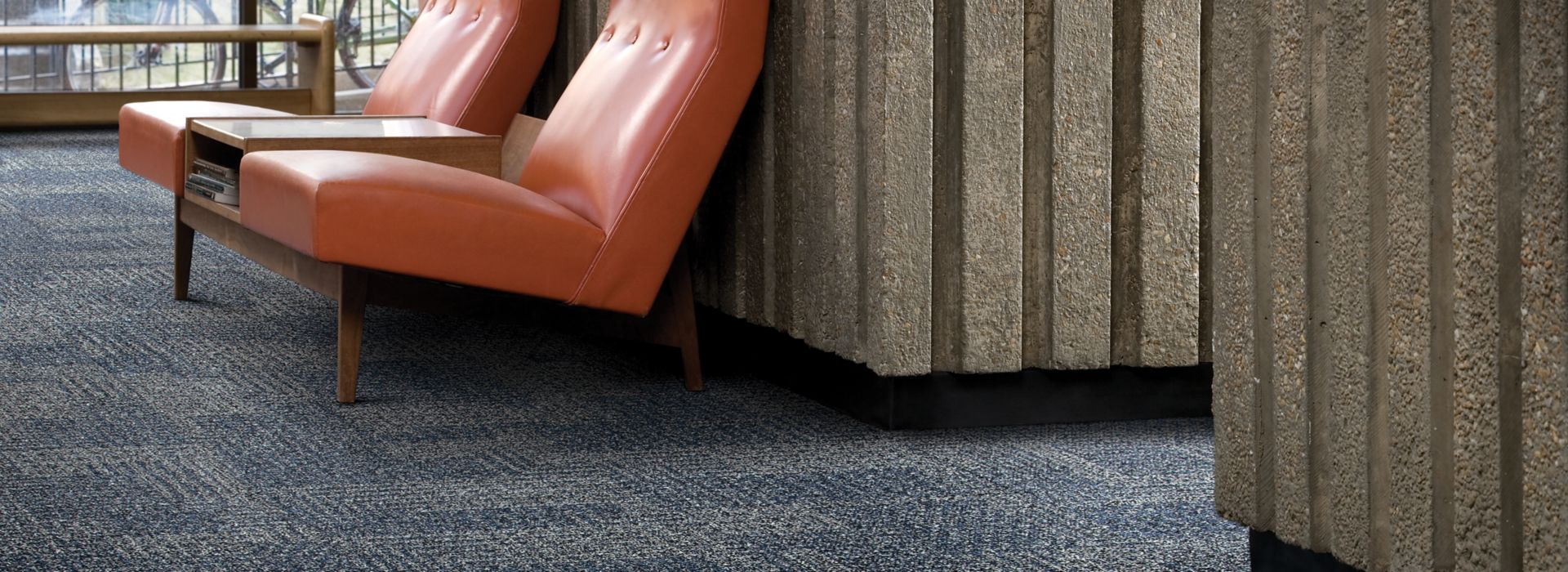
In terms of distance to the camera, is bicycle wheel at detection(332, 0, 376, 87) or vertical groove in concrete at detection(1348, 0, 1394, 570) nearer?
vertical groove in concrete at detection(1348, 0, 1394, 570)

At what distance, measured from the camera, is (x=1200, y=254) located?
2.93m

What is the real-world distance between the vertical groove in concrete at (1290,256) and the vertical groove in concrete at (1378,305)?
0.09m

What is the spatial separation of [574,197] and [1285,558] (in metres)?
1.54

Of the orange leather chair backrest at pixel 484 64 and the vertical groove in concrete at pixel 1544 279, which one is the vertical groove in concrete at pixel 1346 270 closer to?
the vertical groove in concrete at pixel 1544 279

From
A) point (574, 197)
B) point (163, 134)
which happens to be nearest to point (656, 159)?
point (574, 197)

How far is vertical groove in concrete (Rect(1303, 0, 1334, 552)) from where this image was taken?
1706mm

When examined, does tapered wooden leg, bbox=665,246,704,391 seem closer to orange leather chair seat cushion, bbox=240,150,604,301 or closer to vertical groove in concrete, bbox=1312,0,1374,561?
orange leather chair seat cushion, bbox=240,150,604,301

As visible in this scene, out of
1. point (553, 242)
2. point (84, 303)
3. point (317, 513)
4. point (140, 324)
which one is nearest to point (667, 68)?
point (553, 242)

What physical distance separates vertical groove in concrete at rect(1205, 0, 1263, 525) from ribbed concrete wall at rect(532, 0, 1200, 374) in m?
0.90

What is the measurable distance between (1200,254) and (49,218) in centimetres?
364

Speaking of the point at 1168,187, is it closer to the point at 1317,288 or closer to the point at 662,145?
the point at 662,145

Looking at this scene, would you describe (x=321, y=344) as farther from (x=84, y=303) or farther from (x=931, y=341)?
(x=931, y=341)

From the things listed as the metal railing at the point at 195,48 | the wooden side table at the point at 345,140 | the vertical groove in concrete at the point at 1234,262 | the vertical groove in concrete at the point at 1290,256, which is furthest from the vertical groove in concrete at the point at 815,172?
the metal railing at the point at 195,48

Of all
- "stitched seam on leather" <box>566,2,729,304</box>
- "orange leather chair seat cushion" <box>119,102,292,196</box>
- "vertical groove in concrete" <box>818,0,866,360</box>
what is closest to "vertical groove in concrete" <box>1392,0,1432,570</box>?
"vertical groove in concrete" <box>818,0,866,360</box>
